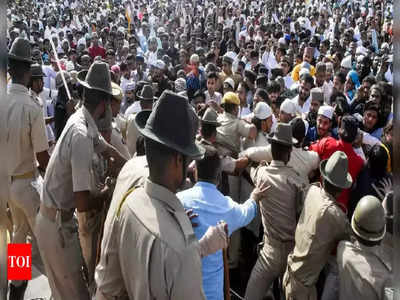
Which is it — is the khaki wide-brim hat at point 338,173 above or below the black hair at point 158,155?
below

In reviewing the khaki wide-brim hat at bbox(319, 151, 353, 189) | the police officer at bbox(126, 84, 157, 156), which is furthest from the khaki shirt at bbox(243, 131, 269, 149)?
the khaki wide-brim hat at bbox(319, 151, 353, 189)

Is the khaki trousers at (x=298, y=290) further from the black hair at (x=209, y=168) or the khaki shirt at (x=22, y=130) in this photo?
the khaki shirt at (x=22, y=130)

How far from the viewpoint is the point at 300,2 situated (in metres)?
21.6

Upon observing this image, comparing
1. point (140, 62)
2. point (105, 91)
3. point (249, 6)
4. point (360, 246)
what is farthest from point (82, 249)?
point (249, 6)

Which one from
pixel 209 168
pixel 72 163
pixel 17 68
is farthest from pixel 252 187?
pixel 17 68

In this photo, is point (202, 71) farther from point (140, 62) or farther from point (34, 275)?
point (34, 275)

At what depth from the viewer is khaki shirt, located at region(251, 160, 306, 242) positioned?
3.38 metres

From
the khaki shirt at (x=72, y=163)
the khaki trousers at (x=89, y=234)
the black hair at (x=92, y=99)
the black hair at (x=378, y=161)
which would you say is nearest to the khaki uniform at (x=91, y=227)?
the khaki trousers at (x=89, y=234)

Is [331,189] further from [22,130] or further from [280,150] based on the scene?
[22,130]

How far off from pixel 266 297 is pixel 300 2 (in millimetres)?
19776

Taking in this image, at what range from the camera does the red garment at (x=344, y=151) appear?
385 cm

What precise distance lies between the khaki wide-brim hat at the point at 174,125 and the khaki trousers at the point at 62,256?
1426 millimetres

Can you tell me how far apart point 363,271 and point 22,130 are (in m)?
2.68

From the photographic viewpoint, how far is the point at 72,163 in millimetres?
2797
